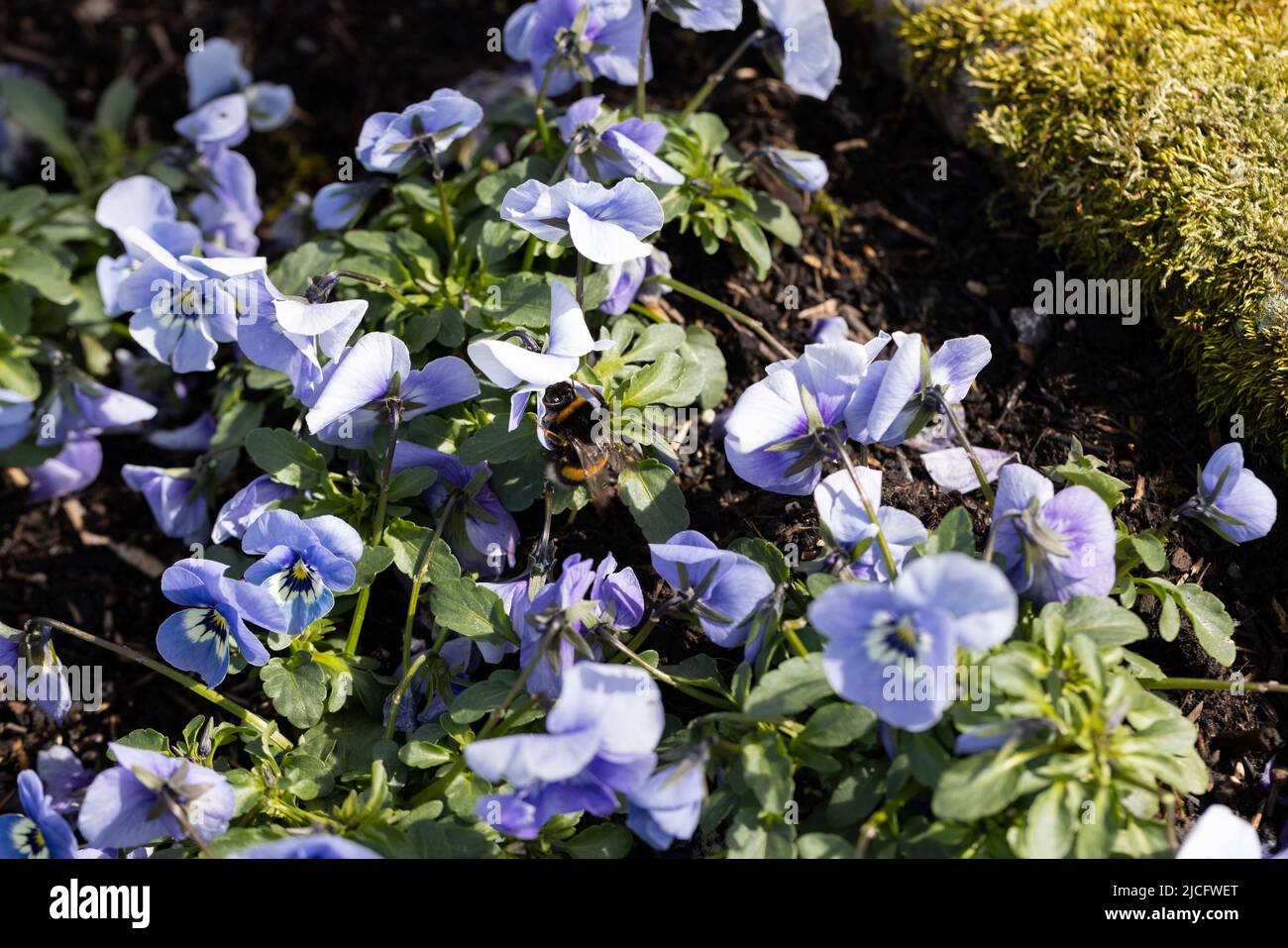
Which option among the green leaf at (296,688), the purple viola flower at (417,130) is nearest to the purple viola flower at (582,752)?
the green leaf at (296,688)

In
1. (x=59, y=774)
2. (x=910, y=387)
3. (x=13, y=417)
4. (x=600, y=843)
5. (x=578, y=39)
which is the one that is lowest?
(x=59, y=774)

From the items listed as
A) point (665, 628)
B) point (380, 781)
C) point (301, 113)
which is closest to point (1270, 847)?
point (665, 628)

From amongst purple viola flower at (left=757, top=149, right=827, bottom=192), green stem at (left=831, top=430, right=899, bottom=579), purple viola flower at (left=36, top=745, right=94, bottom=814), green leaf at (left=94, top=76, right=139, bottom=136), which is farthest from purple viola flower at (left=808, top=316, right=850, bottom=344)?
green leaf at (left=94, top=76, right=139, bottom=136)

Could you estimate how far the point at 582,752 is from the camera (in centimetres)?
164

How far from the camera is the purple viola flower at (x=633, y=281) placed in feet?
8.32

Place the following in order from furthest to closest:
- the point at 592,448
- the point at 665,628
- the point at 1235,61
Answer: the point at 1235,61 → the point at 665,628 → the point at 592,448

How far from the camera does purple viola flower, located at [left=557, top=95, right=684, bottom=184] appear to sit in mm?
2396

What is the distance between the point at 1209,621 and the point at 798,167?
135cm

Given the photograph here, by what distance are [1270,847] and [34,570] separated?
9.48ft

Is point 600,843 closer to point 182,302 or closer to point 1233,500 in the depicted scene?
point 1233,500

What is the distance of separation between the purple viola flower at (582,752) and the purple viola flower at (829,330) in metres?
1.21

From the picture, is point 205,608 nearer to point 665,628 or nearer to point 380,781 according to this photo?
point 380,781

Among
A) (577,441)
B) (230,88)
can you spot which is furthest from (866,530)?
(230,88)
